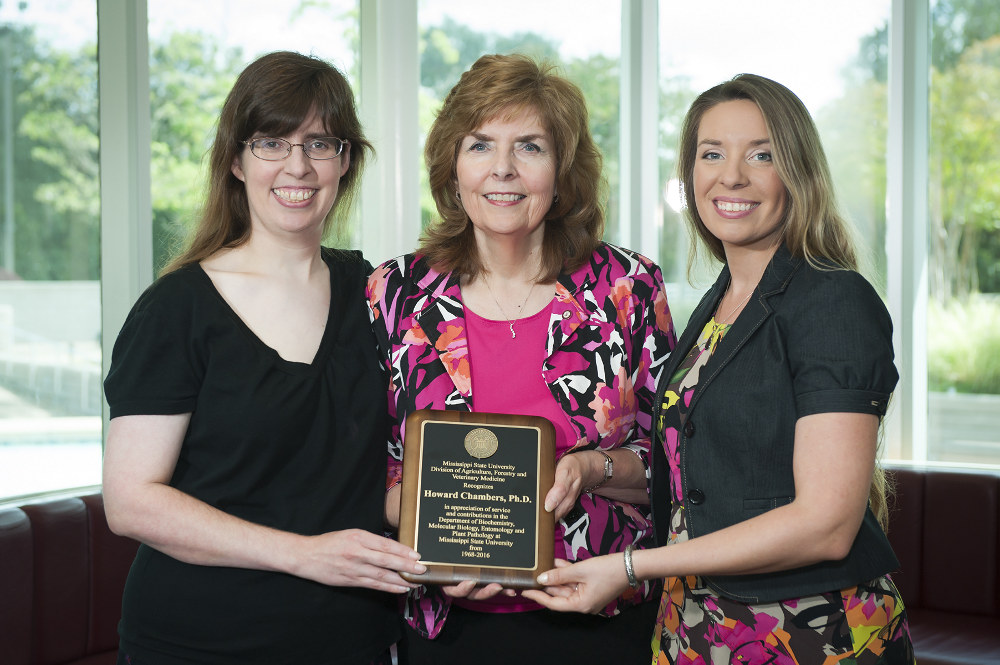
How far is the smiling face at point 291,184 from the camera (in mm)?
2061

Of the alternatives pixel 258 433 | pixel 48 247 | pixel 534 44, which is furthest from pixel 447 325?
pixel 534 44

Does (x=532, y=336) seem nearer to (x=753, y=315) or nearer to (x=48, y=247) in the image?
(x=753, y=315)

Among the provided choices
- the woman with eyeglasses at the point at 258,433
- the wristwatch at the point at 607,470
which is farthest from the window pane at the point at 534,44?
the wristwatch at the point at 607,470

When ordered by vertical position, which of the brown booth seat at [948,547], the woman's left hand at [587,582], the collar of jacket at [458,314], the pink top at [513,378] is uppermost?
the collar of jacket at [458,314]

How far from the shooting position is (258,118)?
6.68 feet

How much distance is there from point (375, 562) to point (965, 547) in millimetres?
3228

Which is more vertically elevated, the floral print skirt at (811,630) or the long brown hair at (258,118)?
the long brown hair at (258,118)

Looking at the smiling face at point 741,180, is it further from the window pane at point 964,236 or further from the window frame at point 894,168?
the window pane at point 964,236

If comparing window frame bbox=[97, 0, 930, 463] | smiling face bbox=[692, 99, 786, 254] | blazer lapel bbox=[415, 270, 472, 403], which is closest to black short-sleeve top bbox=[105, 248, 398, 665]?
blazer lapel bbox=[415, 270, 472, 403]

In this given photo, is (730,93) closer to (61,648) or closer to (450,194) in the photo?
(450,194)

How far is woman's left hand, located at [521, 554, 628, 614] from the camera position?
73.9 inches

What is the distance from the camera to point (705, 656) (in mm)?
1919

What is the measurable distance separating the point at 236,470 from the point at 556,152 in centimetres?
116

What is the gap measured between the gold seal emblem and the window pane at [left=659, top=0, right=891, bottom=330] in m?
2.98
